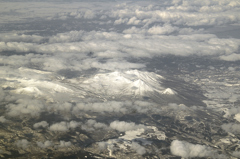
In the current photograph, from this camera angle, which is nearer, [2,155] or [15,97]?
[2,155]

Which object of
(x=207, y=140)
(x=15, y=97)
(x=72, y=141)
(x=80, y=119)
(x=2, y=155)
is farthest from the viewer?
(x=15, y=97)

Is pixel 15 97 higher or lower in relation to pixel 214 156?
higher

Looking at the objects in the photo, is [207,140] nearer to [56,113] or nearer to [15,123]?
[56,113]

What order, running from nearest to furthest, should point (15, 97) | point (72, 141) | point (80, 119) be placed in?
point (72, 141), point (80, 119), point (15, 97)

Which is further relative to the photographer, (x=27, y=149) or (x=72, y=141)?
(x=72, y=141)

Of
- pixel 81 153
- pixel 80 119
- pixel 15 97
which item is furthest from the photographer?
pixel 15 97

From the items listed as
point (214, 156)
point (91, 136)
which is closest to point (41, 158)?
point (91, 136)

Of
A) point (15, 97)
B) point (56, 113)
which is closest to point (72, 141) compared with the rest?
point (56, 113)

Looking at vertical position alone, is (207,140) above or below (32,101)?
below

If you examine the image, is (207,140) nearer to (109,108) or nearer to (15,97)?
(109,108)
